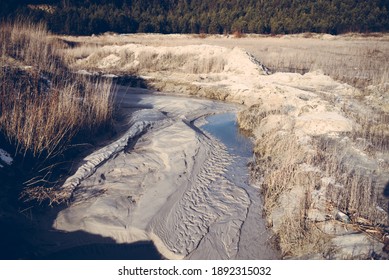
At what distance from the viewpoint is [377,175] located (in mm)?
6816

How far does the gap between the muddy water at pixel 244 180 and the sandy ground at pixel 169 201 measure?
18 mm

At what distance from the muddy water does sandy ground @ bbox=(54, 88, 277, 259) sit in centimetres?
2

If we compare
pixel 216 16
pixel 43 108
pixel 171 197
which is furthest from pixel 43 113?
pixel 216 16

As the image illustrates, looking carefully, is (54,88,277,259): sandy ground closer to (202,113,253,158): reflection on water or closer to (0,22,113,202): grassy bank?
(202,113,253,158): reflection on water

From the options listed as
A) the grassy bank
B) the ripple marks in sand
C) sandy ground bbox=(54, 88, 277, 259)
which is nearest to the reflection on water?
sandy ground bbox=(54, 88, 277, 259)

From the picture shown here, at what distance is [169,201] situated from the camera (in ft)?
19.5

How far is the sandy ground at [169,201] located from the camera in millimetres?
5152

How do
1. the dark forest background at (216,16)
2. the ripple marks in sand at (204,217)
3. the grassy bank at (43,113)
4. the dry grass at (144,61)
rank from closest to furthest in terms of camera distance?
the ripple marks in sand at (204,217) → the grassy bank at (43,113) → the dry grass at (144,61) → the dark forest background at (216,16)

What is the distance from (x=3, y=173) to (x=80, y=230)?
1.60 m

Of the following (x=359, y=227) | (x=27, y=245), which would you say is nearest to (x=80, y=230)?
(x=27, y=245)

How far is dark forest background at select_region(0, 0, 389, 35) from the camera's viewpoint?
27.9 meters

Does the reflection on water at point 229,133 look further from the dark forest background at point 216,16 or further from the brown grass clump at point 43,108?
the dark forest background at point 216,16

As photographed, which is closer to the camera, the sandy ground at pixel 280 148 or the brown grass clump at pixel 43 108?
the sandy ground at pixel 280 148

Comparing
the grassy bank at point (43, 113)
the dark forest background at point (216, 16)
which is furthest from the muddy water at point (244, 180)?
the dark forest background at point (216, 16)
